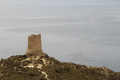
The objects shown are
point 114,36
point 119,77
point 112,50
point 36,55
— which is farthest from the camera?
point 114,36

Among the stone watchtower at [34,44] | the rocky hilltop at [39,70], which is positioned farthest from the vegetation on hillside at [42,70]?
A: the stone watchtower at [34,44]

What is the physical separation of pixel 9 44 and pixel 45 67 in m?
115

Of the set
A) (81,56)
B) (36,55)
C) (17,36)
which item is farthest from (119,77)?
(17,36)

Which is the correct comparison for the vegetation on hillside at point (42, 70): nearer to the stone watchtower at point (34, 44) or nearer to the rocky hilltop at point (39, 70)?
the rocky hilltop at point (39, 70)

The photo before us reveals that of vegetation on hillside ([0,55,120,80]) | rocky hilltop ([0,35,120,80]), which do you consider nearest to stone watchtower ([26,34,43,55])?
rocky hilltop ([0,35,120,80])

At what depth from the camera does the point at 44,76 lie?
27.3 meters

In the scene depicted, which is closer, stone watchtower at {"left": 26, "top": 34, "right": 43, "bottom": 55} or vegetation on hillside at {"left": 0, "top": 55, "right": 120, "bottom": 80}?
vegetation on hillside at {"left": 0, "top": 55, "right": 120, "bottom": 80}

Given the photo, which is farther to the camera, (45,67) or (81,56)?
(81,56)

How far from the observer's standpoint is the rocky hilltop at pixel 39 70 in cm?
2744

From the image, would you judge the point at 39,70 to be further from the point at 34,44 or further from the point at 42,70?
the point at 34,44

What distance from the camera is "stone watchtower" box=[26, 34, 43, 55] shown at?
105 ft

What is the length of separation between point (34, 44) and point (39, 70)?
4.58 meters

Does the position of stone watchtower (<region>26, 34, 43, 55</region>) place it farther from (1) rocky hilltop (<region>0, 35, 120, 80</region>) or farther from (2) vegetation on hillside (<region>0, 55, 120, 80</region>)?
(2) vegetation on hillside (<region>0, 55, 120, 80</region>)

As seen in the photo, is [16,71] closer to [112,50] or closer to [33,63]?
[33,63]
